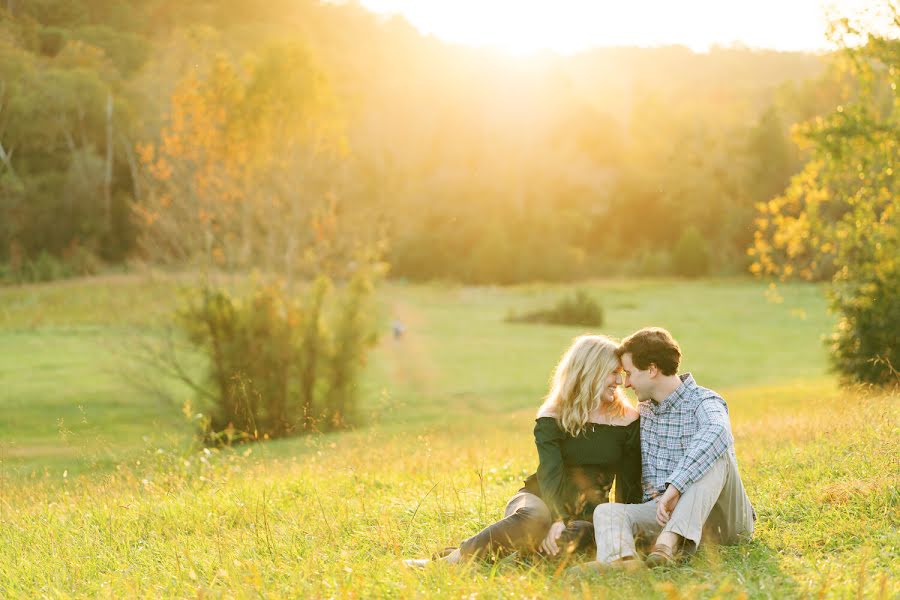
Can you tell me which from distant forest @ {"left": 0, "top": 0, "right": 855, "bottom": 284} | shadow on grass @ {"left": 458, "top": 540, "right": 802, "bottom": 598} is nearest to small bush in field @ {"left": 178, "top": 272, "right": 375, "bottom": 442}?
distant forest @ {"left": 0, "top": 0, "right": 855, "bottom": 284}

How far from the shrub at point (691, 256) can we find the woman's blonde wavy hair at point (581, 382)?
52.8 metres

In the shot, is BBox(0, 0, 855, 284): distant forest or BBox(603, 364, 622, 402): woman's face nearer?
BBox(603, 364, 622, 402): woman's face

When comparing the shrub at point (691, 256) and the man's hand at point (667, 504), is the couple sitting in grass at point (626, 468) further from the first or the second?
the shrub at point (691, 256)

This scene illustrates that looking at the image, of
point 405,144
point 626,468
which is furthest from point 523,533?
point 405,144

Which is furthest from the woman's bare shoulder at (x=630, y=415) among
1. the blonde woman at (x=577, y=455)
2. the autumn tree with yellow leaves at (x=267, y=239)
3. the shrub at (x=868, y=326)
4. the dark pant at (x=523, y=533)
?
the autumn tree with yellow leaves at (x=267, y=239)

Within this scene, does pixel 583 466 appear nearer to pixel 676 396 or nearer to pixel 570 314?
pixel 676 396

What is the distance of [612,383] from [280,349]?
13061 mm

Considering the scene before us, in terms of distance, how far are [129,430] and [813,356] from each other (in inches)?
801

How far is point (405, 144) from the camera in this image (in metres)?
60.8

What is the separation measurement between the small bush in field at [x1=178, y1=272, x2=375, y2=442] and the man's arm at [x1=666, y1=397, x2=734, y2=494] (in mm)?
Result: 12189

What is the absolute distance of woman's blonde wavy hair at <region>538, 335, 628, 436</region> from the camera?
5.44 metres

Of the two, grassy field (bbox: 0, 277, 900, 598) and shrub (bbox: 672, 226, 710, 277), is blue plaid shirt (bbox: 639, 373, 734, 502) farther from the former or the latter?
shrub (bbox: 672, 226, 710, 277)

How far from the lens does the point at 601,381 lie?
5.43 meters

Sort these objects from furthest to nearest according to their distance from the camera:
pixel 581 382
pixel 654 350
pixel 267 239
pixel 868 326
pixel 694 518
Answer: pixel 267 239 < pixel 868 326 < pixel 581 382 < pixel 654 350 < pixel 694 518
